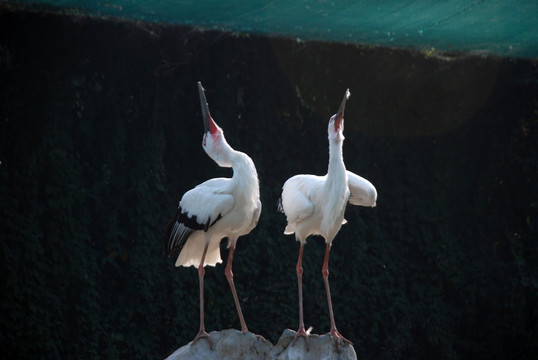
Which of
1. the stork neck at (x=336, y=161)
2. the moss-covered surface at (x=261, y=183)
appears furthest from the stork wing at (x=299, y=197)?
the moss-covered surface at (x=261, y=183)

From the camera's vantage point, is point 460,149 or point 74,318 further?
point 460,149

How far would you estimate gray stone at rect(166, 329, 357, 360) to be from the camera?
14.8 ft

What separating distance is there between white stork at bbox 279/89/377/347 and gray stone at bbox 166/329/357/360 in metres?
0.08

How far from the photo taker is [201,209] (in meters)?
4.76

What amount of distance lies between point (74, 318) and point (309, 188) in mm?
A: 2421

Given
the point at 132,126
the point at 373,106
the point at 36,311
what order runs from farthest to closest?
the point at 373,106 → the point at 132,126 → the point at 36,311

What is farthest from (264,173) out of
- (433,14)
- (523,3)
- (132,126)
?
(523,3)

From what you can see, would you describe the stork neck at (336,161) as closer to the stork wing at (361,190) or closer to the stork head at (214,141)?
the stork wing at (361,190)

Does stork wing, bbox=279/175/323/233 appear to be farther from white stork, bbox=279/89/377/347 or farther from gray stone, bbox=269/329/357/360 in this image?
gray stone, bbox=269/329/357/360

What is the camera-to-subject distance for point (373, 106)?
7070 mm

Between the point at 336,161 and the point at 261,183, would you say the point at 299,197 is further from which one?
the point at 261,183

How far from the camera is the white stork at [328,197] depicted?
185 inches

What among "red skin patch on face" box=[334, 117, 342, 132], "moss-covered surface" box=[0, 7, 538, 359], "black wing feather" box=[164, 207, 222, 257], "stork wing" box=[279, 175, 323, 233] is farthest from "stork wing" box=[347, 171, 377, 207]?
"moss-covered surface" box=[0, 7, 538, 359]

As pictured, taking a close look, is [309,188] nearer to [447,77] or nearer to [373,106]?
[373,106]
